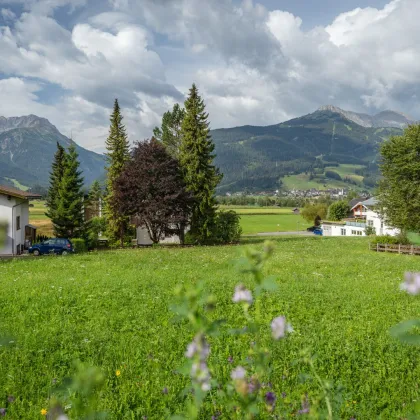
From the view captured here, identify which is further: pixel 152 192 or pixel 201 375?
pixel 152 192

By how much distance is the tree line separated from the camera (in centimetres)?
3497

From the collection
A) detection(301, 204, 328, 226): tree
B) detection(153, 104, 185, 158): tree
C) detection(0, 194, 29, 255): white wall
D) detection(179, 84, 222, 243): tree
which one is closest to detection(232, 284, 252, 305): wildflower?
detection(0, 194, 29, 255): white wall

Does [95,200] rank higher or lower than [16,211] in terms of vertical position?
higher

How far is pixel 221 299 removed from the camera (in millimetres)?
11109

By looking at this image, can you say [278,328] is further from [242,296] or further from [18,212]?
[18,212]

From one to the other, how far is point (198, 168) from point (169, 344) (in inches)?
1266

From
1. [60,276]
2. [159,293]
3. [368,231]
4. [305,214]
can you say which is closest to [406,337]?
[159,293]

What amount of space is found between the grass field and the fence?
21.2m

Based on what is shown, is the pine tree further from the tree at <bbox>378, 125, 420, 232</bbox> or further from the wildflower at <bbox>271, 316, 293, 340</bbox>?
the wildflower at <bbox>271, 316, 293, 340</bbox>

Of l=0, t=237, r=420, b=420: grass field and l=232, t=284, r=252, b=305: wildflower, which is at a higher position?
l=232, t=284, r=252, b=305: wildflower

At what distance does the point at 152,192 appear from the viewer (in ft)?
116

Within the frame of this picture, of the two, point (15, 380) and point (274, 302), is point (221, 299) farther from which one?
point (15, 380)

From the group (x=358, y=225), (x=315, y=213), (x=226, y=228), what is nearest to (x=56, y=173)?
(x=226, y=228)

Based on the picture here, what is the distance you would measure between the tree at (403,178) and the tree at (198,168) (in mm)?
16904
